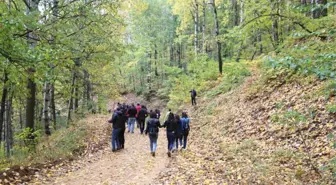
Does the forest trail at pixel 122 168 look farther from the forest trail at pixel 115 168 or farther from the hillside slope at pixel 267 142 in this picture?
the hillside slope at pixel 267 142

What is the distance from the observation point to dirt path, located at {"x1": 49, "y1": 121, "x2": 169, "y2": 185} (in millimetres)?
8125

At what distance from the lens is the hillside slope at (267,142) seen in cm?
735

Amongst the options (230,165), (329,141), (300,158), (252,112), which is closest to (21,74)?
(230,165)

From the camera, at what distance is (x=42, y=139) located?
15734 mm

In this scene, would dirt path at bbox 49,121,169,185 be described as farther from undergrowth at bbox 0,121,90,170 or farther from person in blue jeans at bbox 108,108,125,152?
undergrowth at bbox 0,121,90,170

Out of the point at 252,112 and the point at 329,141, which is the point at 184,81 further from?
the point at 329,141

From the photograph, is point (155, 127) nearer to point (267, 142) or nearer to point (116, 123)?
point (116, 123)

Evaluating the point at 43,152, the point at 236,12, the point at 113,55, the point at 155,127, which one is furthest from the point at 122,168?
the point at 236,12

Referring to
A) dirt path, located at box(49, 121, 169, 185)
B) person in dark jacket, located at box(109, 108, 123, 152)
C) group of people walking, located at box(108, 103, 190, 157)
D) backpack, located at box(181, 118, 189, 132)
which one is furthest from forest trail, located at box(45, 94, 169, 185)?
backpack, located at box(181, 118, 189, 132)

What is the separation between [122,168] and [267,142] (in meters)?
5.29

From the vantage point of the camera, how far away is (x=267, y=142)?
9.81 metres

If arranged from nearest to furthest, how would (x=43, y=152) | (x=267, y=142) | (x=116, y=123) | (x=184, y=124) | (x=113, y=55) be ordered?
(x=267, y=142) → (x=43, y=152) → (x=116, y=123) → (x=184, y=124) → (x=113, y=55)

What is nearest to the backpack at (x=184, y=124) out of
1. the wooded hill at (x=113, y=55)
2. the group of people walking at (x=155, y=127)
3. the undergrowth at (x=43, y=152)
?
the group of people walking at (x=155, y=127)

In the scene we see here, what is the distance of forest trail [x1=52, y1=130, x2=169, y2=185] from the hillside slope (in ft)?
2.14
